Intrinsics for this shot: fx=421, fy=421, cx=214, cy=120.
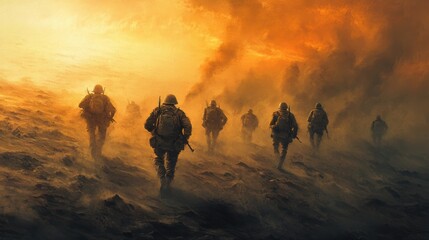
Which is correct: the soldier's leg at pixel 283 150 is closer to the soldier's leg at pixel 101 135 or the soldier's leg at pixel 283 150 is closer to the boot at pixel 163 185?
the boot at pixel 163 185

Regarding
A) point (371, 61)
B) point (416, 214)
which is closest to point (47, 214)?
point (416, 214)

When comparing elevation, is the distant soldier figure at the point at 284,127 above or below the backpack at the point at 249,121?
below

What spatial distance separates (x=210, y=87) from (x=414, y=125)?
21961 mm

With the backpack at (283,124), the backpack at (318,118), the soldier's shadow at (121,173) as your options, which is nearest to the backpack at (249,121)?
the backpack at (318,118)

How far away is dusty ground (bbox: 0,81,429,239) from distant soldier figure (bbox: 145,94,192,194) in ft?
2.05

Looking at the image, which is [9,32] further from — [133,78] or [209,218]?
[209,218]

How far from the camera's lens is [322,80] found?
127 ft

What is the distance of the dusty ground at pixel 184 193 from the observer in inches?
335

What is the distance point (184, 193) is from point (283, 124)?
556cm

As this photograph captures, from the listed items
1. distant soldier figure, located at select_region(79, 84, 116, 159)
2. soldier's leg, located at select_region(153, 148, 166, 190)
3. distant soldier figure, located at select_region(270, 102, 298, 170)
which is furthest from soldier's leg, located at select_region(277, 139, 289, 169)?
distant soldier figure, located at select_region(79, 84, 116, 159)

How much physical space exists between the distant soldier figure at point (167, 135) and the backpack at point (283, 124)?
18.1 feet

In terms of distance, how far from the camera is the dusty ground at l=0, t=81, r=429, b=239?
852 centimetres

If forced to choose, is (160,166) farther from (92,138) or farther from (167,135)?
(92,138)

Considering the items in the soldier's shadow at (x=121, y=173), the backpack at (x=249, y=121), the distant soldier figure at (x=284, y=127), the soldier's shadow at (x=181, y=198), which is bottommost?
the soldier's shadow at (x=181, y=198)
